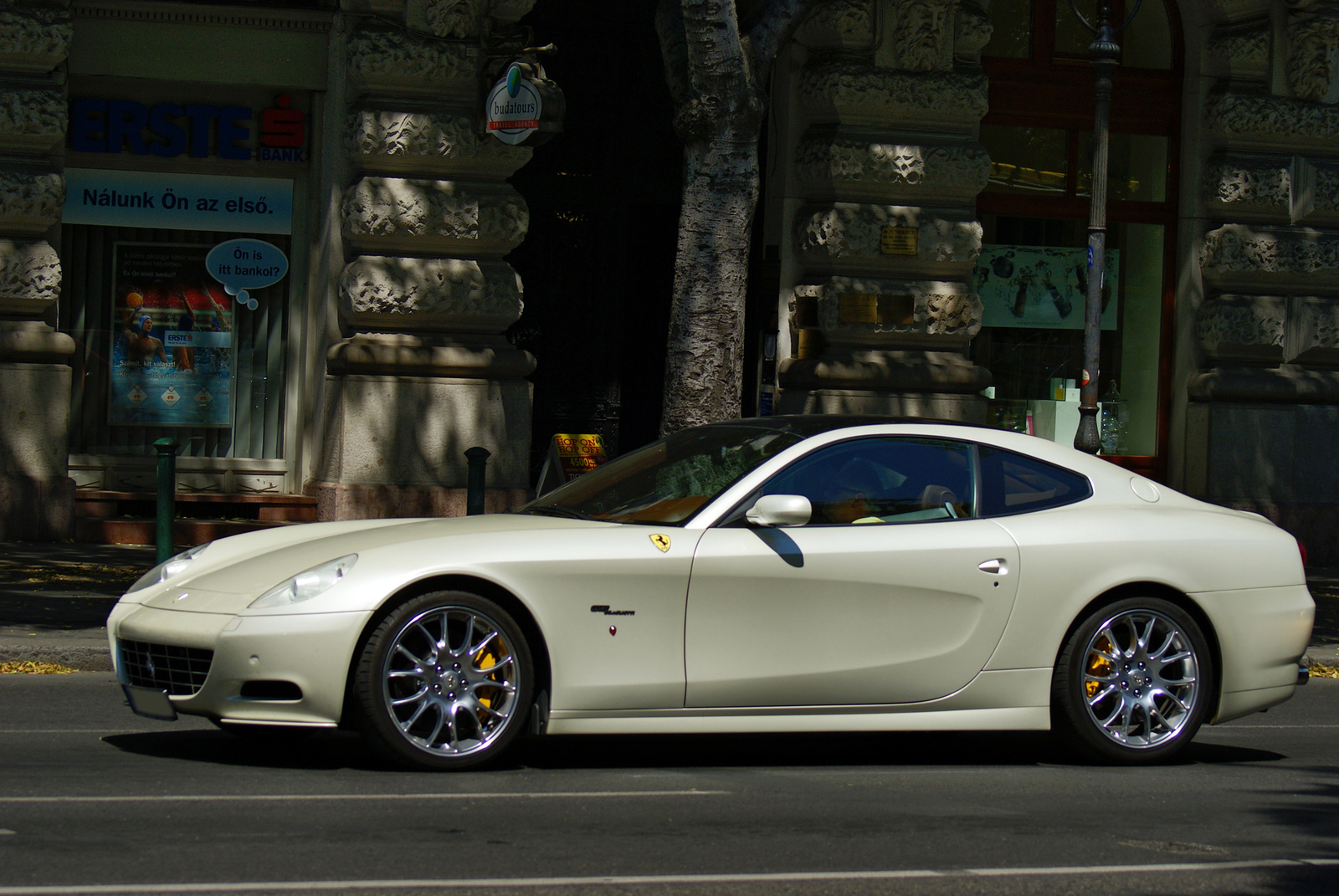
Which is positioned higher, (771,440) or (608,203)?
(608,203)

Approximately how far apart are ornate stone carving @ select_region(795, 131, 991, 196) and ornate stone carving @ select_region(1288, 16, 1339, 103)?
3102mm

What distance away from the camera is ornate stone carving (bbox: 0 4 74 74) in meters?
12.7

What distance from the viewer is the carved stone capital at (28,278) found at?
1272cm

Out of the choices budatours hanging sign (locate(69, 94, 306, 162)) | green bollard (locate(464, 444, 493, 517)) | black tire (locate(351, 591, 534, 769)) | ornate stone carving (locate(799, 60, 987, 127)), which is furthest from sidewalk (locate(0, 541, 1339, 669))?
ornate stone carving (locate(799, 60, 987, 127))

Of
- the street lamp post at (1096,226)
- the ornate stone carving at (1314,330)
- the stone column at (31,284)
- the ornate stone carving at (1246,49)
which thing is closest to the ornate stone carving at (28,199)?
the stone column at (31,284)

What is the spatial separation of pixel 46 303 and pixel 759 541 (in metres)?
8.46

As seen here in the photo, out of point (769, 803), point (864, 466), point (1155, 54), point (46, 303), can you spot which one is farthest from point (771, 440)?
point (1155, 54)

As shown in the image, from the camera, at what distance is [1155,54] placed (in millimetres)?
16031

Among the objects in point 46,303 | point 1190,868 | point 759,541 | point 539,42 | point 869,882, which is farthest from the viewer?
point 539,42

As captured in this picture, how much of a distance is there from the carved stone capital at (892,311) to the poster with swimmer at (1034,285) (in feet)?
→ 3.03

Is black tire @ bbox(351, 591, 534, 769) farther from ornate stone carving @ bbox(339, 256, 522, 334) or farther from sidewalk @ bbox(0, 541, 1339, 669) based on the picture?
ornate stone carving @ bbox(339, 256, 522, 334)

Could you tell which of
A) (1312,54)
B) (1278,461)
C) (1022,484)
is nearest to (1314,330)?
(1278,461)

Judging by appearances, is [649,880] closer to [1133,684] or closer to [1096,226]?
[1133,684]

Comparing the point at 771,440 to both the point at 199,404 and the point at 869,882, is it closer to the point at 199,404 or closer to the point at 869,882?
the point at 869,882
